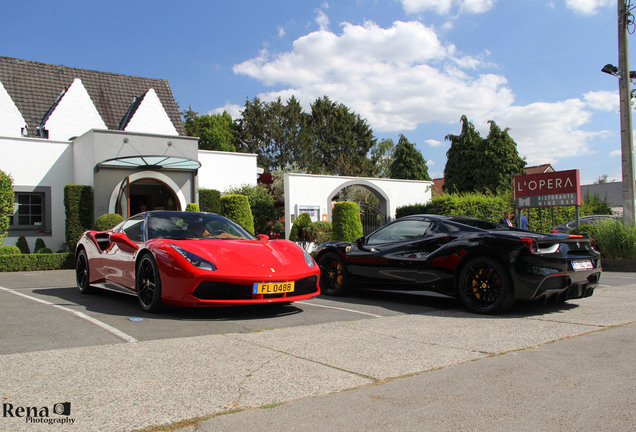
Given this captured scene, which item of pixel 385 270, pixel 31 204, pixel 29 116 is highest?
pixel 29 116

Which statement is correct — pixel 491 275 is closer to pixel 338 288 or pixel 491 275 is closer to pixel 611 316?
pixel 611 316

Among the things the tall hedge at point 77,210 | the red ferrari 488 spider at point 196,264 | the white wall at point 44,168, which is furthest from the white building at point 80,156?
the red ferrari 488 spider at point 196,264

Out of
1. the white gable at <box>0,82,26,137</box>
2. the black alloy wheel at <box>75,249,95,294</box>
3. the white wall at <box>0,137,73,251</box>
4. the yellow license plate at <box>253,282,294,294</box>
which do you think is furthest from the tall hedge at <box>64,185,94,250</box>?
the yellow license plate at <box>253,282,294,294</box>

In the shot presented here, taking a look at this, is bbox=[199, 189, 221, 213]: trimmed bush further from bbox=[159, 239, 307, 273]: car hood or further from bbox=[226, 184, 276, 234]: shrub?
bbox=[159, 239, 307, 273]: car hood

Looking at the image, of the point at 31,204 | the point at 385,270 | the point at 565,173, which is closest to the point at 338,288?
the point at 385,270

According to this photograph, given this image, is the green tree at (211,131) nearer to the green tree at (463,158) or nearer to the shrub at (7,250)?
the green tree at (463,158)

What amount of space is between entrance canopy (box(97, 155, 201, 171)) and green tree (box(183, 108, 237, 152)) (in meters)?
34.0

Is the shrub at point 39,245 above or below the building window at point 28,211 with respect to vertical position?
below

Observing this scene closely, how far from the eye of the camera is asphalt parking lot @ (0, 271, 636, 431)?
9.14 feet

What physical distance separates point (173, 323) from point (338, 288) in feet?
10.4

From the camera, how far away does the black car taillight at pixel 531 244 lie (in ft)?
19.5

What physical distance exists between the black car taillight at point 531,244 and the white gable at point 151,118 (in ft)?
77.5

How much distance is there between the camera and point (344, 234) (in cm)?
1802

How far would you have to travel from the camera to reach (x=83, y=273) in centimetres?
816
